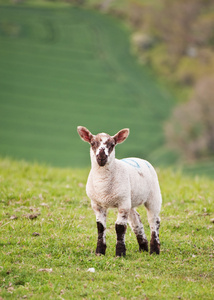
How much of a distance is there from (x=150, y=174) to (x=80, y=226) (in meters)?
1.91

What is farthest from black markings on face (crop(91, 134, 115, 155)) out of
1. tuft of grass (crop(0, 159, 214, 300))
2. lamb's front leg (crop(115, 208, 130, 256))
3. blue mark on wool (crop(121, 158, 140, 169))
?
tuft of grass (crop(0, 159, 214, 300))

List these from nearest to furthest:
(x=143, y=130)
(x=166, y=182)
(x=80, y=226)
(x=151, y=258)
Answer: (x=151, y=258) < (x=80, y=226) < (x=166, y=182) < (x=143, y=130)

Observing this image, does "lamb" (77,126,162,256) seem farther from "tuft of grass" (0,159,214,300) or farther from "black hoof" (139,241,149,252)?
"tuft of grass" (0,159,214,300)

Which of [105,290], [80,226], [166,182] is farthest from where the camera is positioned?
[166,182]

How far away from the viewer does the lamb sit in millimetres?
6781

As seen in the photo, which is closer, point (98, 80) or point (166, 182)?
point (166, 182)

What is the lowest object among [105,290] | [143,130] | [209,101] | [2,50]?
[105,290]

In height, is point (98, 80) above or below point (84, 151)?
above

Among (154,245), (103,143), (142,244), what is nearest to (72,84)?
(142,244)

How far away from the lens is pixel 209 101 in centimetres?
3916

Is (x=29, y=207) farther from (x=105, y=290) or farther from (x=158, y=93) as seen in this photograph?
(x=158, y=93)

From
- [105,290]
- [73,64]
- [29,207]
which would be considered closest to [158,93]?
[73,64]

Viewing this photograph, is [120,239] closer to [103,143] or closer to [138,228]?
[138,228]

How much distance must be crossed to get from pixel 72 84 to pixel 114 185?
4238cm
